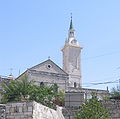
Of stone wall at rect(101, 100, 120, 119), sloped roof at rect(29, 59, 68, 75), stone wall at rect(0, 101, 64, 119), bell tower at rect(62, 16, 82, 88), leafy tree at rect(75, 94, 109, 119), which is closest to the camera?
stone wall at rect(0, 101, 64, 119)

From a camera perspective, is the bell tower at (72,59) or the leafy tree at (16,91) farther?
the bell tower at (72,59)

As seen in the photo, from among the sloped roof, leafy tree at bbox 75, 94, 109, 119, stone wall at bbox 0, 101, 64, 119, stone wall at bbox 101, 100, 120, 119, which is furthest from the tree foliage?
stone wall at bbox 0, 101, 64, 119

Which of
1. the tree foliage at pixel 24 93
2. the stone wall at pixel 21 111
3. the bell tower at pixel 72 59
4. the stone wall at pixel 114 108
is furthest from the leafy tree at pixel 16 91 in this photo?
the bell tower at pixel 72 59

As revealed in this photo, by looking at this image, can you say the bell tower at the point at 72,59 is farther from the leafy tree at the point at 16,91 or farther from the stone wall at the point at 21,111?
the stone wall at the point at 21,111

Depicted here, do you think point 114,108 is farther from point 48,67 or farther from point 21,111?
point 48,67

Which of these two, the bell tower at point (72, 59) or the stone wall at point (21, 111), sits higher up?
the bell tower at point (72, 59)

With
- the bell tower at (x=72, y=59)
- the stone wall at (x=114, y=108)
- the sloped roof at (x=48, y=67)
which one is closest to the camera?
the stone wall at (x=114, y=108)

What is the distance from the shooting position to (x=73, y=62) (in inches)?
2635

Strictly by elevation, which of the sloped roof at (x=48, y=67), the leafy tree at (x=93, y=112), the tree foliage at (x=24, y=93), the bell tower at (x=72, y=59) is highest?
the bell tower at (x=72, y=59)

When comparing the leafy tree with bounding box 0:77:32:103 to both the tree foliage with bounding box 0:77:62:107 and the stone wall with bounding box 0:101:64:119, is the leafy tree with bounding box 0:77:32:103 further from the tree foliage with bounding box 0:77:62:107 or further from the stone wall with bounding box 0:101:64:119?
the stone wall with bounding box 0:101:64:119

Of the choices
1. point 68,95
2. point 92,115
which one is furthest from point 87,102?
point 68,95

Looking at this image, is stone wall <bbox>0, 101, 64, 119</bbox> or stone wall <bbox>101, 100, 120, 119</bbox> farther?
stone wall <bbox>101, 100, 120, 119</bbox>

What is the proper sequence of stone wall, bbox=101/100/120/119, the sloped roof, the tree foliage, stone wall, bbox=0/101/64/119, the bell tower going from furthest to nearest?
the bell tower → the sloped roof → the tree foliage → stone wall, bbox=101/100/120/119 → stone wall, bbox=0/101/64/119

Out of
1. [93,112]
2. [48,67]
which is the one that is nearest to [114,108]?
[93,112]
